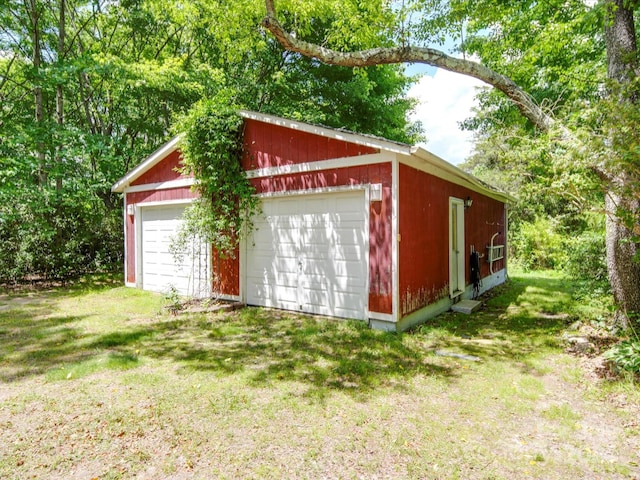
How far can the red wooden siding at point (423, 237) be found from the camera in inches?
226

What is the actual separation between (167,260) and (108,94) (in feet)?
29.8

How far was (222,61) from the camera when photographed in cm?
1446

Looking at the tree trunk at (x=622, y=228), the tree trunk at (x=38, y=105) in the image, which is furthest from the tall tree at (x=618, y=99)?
the tree trunk at (x=38, y=105)

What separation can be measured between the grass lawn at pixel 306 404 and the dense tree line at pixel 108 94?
5307 mm

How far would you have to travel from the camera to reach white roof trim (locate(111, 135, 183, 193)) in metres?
8.15

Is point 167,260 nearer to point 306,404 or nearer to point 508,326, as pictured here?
point 306,404

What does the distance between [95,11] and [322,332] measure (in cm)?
1517

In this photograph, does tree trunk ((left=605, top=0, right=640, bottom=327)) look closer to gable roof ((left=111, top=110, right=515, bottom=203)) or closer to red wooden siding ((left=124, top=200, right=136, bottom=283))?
gable roof ((left=111, top=110, right=515, bottom=203))

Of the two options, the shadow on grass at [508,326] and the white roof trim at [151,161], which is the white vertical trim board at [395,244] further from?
the white roof trim at [151,161]

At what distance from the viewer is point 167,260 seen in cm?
879

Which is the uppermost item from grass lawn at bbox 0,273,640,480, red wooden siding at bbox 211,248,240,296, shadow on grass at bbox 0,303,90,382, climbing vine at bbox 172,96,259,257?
climbing vine at bbox 172,96,259,257

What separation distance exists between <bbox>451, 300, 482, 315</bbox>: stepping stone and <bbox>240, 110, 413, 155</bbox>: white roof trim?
3663mm

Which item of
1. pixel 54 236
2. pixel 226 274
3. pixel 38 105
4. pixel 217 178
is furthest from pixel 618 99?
pixel 38 105

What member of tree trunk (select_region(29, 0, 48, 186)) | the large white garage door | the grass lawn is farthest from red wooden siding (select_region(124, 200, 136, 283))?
the large white garage door
